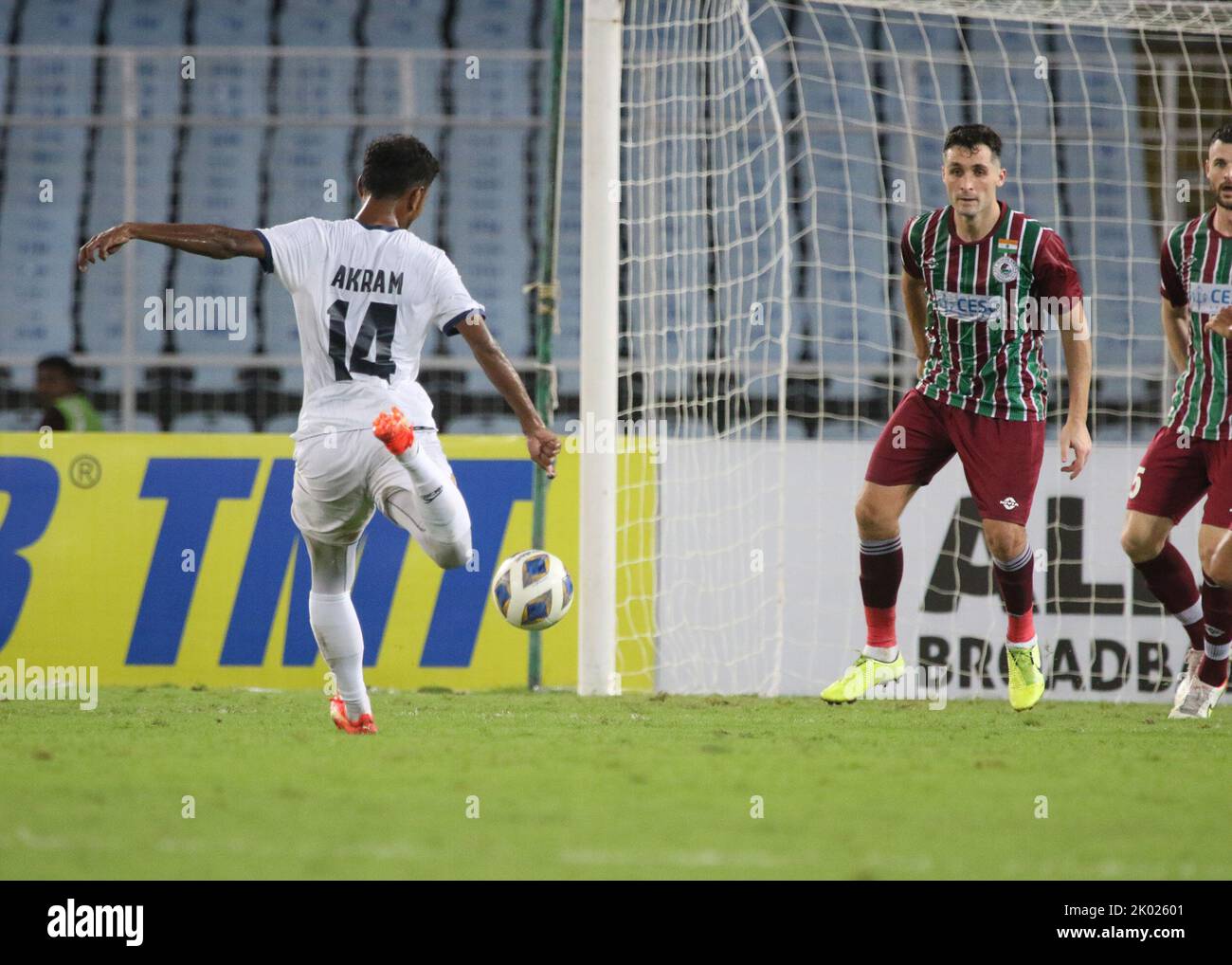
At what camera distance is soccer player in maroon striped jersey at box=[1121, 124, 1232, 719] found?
5.70 metres

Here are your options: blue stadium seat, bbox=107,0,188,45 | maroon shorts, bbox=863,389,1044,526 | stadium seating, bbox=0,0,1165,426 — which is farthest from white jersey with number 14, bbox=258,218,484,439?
blue stadium seat, bbox=107,0,188,45

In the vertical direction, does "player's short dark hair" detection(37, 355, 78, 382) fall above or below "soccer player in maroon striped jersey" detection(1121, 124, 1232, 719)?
above

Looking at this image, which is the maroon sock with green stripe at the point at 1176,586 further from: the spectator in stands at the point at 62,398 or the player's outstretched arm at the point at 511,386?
the spectator in stands at the point at 62,398

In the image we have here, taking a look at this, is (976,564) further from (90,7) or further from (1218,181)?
(90,7)

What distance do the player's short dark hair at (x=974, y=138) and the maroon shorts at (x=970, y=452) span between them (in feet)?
2.88

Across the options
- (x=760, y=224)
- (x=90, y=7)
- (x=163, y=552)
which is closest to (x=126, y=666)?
(x=163, y=552)

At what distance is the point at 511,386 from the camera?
4945 millimetres

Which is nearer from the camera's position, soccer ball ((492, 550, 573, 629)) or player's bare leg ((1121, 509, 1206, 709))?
soccer ball ((492, 550, 573, 629))

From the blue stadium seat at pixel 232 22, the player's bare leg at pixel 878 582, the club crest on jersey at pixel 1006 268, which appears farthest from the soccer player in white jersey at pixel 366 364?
the blue stadium seat at pixel 232 22

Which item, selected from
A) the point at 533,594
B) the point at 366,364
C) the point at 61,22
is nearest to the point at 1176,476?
the point at 533,594

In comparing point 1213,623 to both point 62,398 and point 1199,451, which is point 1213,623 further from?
point 62,398

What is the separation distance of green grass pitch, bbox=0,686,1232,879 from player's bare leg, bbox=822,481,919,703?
16 centimetres

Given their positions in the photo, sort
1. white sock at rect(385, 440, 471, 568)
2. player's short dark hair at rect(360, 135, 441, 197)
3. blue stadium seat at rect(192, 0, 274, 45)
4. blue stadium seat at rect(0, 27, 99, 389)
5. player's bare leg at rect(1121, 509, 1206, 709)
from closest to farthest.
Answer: white sock at rect(385, 440, 471, 568) → player's short dark hair at rect(360, 135, 441, 197) → player's bare leg at rect(1121, 509, 1206, 709) → blue stadium seat at rect(0, 27, 99, 389) → blue stadium seat at rect(192, 0, 274, 45)

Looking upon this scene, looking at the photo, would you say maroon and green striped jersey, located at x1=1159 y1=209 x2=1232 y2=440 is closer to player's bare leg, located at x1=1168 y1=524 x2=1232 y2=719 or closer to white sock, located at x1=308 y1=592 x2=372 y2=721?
player's bare leg, located at x1=1168 y1=524 x2=1232 y2=719
